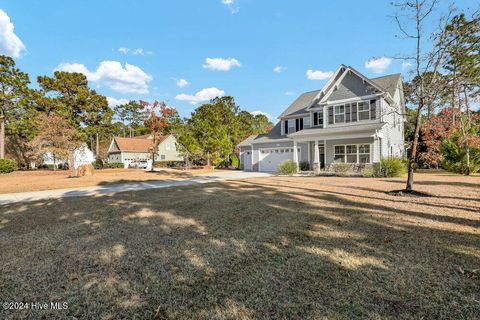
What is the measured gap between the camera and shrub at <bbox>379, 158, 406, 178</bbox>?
1540 cm

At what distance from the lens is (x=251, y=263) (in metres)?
3.58

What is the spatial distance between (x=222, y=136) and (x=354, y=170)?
17.9 meters

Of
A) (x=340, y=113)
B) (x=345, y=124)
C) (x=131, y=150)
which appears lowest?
(x=131, y=150)

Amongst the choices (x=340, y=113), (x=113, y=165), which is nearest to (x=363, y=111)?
(x=340, y=113)

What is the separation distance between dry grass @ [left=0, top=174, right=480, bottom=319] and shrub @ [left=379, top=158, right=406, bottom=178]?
9257mm

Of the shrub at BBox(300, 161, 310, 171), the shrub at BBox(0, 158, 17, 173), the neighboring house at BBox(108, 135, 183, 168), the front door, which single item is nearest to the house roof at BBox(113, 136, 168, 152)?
the neighboring house at BBox(108, 135, 183, 168)

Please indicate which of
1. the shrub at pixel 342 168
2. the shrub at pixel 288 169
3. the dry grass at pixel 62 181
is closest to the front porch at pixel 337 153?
the shrub at pixel 342 168

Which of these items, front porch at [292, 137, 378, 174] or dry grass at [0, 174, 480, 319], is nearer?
dry grass at [0, 174, 480, 319]

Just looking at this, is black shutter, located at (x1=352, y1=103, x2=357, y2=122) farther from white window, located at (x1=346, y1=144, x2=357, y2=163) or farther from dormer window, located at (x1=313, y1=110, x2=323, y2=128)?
dormer window, located at (x1=313, y1=110, x2=323, y2=128)

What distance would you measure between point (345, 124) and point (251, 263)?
18.8 metres

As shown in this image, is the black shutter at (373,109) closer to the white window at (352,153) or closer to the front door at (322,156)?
the white window at (352,153)

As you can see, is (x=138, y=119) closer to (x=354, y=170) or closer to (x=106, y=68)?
(x=106, y=68)

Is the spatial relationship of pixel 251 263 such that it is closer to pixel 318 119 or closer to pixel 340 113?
pixel 340 113

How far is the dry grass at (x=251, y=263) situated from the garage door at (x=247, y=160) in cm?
2067
